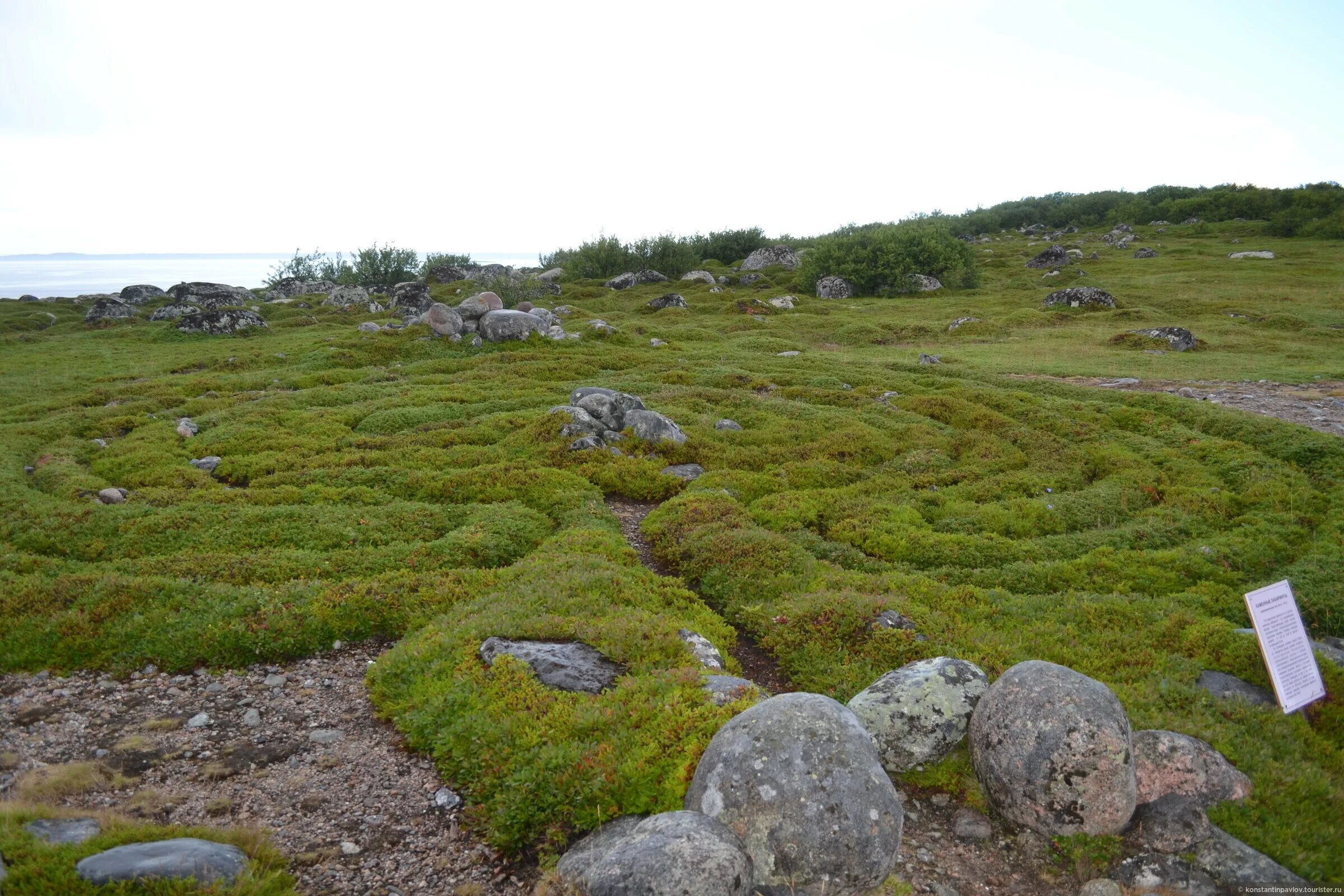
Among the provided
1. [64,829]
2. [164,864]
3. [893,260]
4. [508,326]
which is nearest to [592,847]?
[164,864]

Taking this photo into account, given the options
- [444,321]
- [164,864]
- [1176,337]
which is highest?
[444,321]

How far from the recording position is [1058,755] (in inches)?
353

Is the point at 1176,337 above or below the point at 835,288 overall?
below

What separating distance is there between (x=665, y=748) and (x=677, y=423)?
20.2 m

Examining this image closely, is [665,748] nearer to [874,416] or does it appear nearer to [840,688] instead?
[840,688]

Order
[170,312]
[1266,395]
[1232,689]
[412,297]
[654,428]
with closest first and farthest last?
[1232,689], [654,428], [1266,395], [170,312], [412,297]

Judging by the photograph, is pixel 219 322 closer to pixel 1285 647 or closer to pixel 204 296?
pixel 204 296

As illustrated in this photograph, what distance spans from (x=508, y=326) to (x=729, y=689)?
40.5m

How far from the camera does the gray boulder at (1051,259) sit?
89.9m

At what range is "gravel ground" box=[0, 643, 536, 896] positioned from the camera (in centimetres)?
895

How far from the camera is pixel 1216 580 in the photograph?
644 inches

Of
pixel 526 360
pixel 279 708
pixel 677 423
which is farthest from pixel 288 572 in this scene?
pixel 526 360

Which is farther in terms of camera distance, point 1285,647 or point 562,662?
point 562,662

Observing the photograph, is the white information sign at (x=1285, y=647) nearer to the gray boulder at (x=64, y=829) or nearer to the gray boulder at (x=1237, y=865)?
the gray boulder at (x=1237, y=865)
